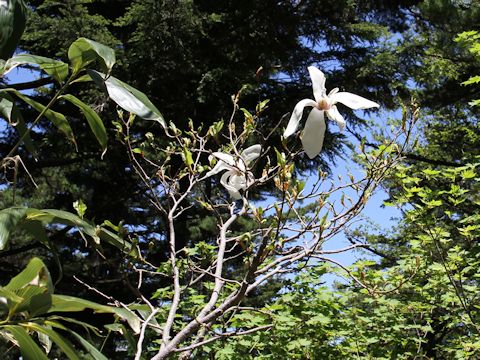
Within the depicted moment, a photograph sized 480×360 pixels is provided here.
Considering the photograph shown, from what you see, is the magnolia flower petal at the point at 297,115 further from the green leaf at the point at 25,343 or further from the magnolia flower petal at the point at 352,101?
the green leaf at the point at 25,343

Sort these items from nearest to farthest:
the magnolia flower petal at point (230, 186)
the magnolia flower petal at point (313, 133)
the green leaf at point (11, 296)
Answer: the green leaf at point (11, 296) < the magnolia flower petal at point (313, 133) < the magnolia flower petal at point (230, 186)

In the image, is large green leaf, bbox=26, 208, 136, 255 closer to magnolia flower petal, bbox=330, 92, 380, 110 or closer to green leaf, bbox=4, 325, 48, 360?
green leaf, bbox=4, 325, 48, 360

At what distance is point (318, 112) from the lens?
99cm

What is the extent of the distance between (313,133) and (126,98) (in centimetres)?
33

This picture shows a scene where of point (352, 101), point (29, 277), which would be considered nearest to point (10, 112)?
point (29, 277)

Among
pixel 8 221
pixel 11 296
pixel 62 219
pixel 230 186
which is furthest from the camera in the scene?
Result: pixel 230 186

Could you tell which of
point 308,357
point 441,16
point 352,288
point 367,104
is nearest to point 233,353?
point 308,357

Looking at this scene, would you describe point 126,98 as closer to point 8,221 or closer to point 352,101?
point 8,221

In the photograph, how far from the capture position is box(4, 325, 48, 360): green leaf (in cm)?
73

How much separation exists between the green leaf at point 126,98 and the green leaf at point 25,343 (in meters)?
0.36

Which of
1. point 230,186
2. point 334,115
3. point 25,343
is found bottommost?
point 25,343

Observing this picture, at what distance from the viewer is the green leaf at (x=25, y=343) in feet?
2.40

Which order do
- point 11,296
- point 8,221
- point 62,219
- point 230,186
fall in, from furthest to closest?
point 230,186 < point 62,219 < point 8,221 < point 11,296

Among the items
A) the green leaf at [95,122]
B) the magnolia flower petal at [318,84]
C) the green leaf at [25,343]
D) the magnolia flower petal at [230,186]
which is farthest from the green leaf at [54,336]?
the magnolia flower petal at [318,84]
